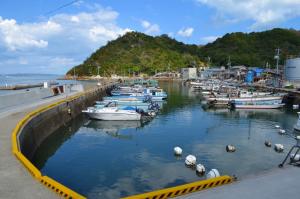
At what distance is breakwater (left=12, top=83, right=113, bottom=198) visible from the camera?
10125 mm

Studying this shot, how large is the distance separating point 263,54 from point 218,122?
6094 inches

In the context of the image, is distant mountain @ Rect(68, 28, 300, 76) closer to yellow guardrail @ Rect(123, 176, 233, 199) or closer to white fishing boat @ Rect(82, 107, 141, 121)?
white fishing boat @ Rect(82, 107, 141, 121)

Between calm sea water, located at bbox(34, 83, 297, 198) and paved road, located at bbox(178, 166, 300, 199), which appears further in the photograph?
calm sea water, located at bbox(34, 83, 297, 198)

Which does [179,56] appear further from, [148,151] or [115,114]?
[148,151]

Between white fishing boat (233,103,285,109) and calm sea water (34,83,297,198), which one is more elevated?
white fishing boat (233,103,285,109)

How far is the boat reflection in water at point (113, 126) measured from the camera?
2906 cm

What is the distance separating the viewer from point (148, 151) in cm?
2245

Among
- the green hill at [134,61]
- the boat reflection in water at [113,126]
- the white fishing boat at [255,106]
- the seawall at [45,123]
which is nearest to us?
the seawall at [45,123]

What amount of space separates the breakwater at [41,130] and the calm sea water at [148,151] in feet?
2.78

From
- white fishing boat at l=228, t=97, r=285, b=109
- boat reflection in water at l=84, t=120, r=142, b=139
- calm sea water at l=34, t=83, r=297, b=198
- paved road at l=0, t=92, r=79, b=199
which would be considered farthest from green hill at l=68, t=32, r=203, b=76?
paved road at l=0, t=92, r=79, b=199

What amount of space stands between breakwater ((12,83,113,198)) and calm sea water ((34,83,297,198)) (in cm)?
85

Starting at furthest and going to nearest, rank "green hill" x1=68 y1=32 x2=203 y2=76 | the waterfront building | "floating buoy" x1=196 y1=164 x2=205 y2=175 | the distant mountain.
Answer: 1. "green hill" x1=68 y1=32 x2=203 y2=76
2. the distant mountain
3. the waterfront building
4. "floating buoy" x1=196 y1=164 x2=205 y2=175

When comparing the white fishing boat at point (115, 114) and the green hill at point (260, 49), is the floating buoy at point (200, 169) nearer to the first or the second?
the white fishing boat at point (115, 114)

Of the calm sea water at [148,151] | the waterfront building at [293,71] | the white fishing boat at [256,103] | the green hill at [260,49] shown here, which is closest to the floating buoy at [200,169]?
the calm sea water at [148,151]
